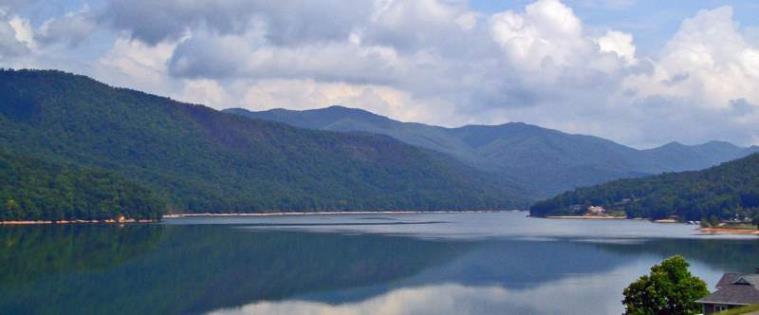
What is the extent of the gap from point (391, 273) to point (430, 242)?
35.9 metres

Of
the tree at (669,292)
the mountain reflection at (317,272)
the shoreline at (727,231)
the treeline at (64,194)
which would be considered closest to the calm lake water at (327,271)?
the mountain reflection at (317,272)

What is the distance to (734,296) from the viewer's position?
131 feet

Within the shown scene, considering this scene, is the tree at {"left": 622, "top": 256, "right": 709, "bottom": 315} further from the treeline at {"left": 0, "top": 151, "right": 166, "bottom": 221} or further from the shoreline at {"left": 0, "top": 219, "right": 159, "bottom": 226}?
the treeline at {"left": 0, "top": 151, "right": 166, "bottom": 221}

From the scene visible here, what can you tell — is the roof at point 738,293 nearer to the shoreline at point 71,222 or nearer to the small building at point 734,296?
the small building at point 734,296

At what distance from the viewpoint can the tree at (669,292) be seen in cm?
4088

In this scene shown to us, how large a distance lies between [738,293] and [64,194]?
125255mm

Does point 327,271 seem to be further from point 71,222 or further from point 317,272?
point 71,222

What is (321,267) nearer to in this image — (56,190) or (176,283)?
(176,283)

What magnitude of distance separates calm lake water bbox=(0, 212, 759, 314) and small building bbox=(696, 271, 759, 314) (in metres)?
11.9

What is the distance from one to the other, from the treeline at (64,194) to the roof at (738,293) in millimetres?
116347

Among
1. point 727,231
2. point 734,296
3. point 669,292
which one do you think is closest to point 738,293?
point 734,296

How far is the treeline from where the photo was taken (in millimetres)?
140125

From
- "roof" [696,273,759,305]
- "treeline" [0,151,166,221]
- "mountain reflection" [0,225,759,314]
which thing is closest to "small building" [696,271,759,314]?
"roof" [696,273,759,305]


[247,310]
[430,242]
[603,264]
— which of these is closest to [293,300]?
[247,310]
